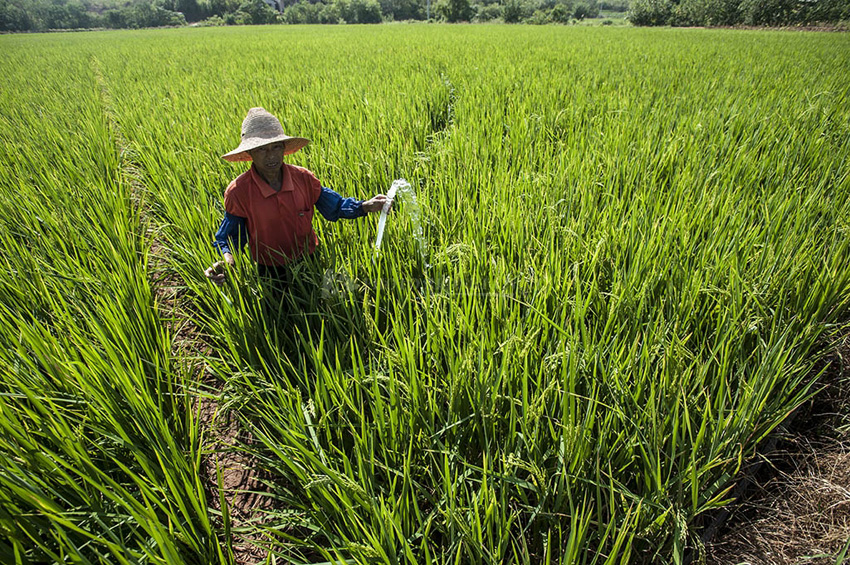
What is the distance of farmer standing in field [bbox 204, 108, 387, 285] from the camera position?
1.42 m

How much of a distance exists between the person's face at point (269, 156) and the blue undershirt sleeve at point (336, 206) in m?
0.24

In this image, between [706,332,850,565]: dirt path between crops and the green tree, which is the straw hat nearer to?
[706,332,850,565]: dirt path between crops

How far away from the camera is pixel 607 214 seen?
1.75 m

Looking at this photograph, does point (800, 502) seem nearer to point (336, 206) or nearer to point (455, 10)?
point (336, 206)

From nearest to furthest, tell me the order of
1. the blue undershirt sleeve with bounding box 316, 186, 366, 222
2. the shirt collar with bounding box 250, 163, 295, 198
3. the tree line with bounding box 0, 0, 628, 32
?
1. the shirt collar with bounding box 250, 163, 295, 198
2. the blue undershirt sleeve with bounding box 316, 186, 366, 222
3. the tree line with bounding box 0, 0, 628, 32

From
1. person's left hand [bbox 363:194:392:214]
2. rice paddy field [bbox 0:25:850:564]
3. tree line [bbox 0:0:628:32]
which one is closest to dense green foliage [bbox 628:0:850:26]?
tree line [bbox 0:0:628:32]

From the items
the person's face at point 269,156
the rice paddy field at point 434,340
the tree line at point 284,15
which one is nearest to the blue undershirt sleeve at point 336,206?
the rice paddy field at point 434,340

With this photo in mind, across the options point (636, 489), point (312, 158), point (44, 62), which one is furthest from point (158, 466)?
point (44, 62)

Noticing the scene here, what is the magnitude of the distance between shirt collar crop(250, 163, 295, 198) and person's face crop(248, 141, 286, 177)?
40 millimetres

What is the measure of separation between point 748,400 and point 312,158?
2.46m

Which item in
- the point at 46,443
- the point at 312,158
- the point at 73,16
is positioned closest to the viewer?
the point at 46,443

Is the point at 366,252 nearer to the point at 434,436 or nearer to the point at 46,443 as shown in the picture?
the point at 434,436

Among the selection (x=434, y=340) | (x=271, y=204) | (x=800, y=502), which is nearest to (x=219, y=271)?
(x=271, y=204)

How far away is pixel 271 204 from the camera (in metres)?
1.56
